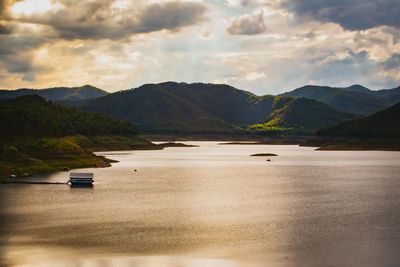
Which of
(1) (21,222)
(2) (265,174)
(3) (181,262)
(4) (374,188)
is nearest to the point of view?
(3) (181,262)

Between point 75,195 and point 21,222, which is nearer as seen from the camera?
point 21,222

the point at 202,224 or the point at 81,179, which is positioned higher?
the point at 81,179

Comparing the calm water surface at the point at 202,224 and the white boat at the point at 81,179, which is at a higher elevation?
the white boat at the point at 81,179

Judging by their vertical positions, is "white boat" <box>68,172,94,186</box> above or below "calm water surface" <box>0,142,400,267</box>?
above

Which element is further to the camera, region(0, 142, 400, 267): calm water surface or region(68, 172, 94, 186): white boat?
region(68, 172, 94, 186): white boat

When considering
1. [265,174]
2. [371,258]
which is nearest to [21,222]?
[371,258]

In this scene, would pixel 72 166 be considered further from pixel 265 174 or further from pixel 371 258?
pixel 371 258

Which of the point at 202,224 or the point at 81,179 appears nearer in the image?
Result: the point at 202,224

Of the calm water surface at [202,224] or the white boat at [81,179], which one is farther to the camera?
the white boat at [81,179]
